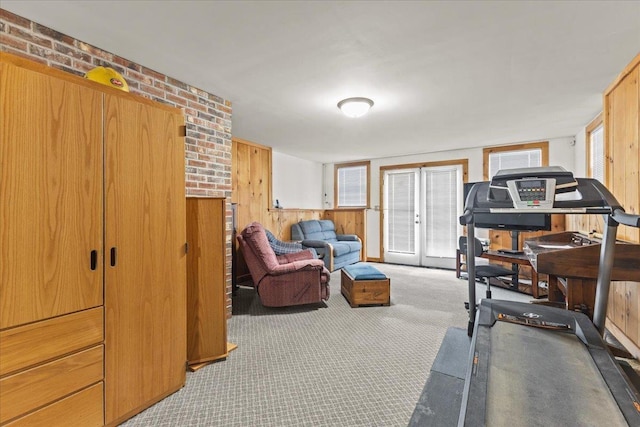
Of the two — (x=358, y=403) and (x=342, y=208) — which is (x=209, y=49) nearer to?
(x=358, y=403)

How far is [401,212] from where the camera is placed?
632 centimetres

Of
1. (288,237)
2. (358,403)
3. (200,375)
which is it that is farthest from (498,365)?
(288,237)

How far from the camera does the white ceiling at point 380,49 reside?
5.61 ft

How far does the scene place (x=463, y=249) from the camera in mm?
4039

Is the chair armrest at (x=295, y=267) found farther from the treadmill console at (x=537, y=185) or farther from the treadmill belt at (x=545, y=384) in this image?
the treadmill console at (x=537, y=185)

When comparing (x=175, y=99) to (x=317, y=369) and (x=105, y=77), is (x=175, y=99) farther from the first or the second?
(x=317, y=369)

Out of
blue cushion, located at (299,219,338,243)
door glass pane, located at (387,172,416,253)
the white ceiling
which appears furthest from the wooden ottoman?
door glass pane, located at (387,172,416,253)

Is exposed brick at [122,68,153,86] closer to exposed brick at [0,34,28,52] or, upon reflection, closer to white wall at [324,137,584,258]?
exposed brick at [0,34,28,52]

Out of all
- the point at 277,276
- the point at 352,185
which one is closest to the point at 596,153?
the point at 352,185

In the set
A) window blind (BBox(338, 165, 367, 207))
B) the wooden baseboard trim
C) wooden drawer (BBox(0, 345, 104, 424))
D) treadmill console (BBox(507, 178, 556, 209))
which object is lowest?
the wooden baseboard trim

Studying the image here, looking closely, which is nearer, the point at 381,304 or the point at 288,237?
the point at 381,304

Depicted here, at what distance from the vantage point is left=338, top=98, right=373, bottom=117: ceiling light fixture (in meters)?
3.04

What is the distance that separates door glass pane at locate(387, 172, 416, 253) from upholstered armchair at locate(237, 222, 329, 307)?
132 inches

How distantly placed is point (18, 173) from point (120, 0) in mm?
1115
